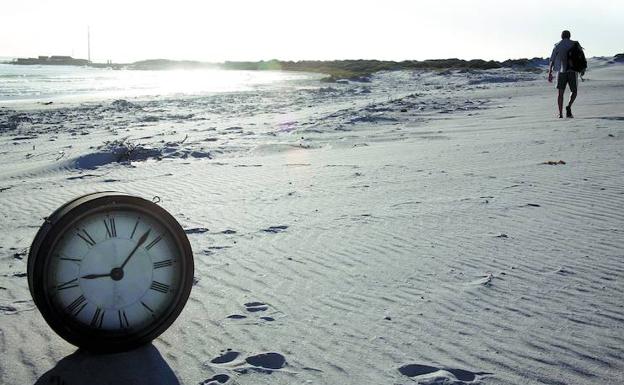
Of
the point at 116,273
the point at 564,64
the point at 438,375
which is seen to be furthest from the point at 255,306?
the point at 564,64

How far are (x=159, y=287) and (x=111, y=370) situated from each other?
18.6 inches

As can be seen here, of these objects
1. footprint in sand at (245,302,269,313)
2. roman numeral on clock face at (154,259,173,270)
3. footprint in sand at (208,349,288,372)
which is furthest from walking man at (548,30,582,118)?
roman numeral on clock face at (154,259,173,270)

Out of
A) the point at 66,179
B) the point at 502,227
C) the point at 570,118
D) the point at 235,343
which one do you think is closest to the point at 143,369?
the point at 235,343

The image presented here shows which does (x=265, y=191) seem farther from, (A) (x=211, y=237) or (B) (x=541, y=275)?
(B) (x=541, y=275)

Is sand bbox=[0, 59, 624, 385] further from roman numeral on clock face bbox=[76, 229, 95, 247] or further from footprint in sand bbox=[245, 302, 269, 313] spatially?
roman numeral on clock face bbox=[76, 229, 95, 247]

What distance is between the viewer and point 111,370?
281 cm

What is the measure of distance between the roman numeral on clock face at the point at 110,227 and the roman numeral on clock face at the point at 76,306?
34 centimetres

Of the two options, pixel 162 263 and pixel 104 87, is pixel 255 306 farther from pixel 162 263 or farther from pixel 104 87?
pixel 104 87

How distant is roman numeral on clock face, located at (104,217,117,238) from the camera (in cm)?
278

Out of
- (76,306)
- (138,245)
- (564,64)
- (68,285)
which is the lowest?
(76,306)

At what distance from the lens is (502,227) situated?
541 centimetres

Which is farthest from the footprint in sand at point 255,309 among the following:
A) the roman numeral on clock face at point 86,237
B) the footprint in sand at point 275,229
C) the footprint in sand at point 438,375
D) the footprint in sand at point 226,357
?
the footprint in sand at point 275,229

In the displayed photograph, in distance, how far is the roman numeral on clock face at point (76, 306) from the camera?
109 inches

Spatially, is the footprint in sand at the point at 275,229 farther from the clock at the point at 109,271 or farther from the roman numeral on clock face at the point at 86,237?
the roman numeral on clock face at the point at 86,237
